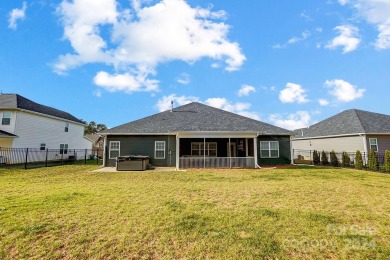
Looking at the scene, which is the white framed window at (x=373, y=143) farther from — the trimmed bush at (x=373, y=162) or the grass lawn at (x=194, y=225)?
the grass lawn at (x=194, y=225)

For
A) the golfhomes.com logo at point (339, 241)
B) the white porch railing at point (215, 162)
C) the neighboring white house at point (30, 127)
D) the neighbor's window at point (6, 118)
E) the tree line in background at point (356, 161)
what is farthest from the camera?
the neighbor's window at point (6, 118)

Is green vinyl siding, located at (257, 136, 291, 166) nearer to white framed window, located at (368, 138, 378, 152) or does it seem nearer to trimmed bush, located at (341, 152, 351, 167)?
trimmed bush, located at (341, 152, 351, 167)

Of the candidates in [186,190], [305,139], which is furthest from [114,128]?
[305,139]

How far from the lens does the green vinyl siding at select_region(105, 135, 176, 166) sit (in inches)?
720

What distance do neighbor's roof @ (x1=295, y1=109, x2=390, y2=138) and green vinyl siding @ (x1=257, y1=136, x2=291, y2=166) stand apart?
7.34 meters

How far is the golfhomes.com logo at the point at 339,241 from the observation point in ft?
12.8

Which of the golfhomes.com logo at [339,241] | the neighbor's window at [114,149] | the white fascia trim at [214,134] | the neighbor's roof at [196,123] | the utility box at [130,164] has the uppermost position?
the neighbor's roof at [196,123]

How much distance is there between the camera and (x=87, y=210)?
583 centimetres

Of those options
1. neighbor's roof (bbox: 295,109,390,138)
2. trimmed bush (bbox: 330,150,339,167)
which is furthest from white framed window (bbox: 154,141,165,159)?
neighbor's roof (bbox: 295,109,390,138)

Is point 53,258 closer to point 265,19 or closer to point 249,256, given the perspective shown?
point 249,256

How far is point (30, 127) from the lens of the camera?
22609mm

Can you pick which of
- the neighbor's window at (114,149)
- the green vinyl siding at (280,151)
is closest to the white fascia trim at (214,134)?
the green vinyl siding at (280,151)

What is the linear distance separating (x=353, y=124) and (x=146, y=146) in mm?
20577

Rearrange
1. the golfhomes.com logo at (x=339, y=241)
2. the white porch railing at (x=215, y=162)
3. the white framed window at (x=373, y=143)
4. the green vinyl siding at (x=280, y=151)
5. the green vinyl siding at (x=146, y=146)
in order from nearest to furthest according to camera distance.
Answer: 1. the golfhomes.com logo at (x=339, y=241)
2. the white porch railing at (x=215, y=162)
3. the green vinyl siding at (x=146, y=146)
4. the green vinyl siding at (x=280, y=151)
5. the white framed window at (x=373, y=143)
